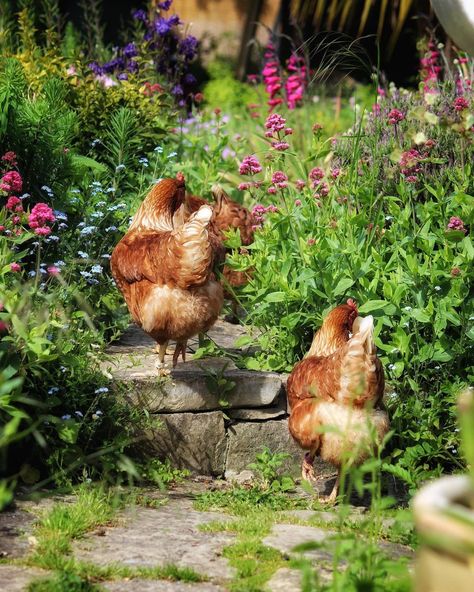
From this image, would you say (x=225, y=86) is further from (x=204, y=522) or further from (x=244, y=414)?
(x=204, y=522)

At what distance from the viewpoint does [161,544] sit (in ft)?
13.1

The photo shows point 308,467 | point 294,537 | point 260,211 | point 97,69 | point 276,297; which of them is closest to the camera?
point 294,537

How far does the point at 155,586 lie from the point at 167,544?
0.43 m

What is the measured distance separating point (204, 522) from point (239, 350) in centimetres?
160

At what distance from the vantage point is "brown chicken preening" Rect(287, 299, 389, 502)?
4336 millimetres

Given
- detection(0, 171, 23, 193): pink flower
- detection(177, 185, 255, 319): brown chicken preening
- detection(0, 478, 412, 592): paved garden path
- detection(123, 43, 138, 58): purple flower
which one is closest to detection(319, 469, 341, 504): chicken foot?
detection(0, 478, 412, 592): paved garden path

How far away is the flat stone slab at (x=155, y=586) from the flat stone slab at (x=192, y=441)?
1.43 metres

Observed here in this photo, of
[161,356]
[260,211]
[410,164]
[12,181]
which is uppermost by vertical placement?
[410,164]

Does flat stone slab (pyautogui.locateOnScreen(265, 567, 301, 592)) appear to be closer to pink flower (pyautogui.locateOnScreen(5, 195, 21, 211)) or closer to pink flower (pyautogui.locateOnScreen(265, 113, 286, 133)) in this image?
pink flower (pyautogui.locateOnScreen(5, 195, 21, 211))

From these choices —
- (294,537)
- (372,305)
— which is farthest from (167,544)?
(372,305)

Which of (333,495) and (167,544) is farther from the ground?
(333,495)

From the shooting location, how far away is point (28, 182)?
5.87 m

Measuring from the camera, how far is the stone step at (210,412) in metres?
5.06

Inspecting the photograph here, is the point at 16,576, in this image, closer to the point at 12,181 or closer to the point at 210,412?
the point at 210,412
